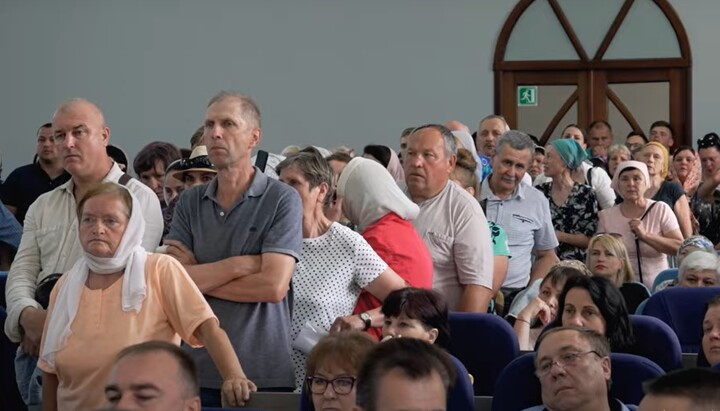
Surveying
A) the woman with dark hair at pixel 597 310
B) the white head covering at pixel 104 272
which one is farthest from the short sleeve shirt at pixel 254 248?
the woman with dark hair at pixel 597 310

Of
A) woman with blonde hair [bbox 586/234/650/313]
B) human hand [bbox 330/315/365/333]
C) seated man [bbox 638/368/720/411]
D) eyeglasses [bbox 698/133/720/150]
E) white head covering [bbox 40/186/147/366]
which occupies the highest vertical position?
eyeglasses [bbox 698/133/720/150]

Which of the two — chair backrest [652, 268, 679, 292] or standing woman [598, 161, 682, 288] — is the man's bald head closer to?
chair backrest [652, 268, 679, 292]

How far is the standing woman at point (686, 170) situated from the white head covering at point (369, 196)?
587 cm

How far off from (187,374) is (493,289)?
259 cm

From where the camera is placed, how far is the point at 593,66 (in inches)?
532

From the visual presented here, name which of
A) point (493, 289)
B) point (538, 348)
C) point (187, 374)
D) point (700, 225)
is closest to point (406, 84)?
point (700, 225)

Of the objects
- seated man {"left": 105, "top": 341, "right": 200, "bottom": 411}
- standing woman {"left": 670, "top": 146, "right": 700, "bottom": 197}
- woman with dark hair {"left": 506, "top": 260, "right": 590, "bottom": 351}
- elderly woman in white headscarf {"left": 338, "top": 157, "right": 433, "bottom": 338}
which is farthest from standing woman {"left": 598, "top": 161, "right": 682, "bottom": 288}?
seated man {"left": 105, "top": 341, "right": 200, "bottom": 411}

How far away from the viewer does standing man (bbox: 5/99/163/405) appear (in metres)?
4.74

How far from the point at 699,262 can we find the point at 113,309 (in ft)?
11.1

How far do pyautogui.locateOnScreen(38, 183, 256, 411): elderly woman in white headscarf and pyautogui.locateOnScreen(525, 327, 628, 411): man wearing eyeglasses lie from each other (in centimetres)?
91

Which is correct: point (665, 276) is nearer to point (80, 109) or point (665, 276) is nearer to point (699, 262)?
point (699, 262)

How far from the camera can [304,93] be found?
45.3 ft

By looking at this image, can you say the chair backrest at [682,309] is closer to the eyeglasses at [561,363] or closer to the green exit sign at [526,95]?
the eyeglasses at [561,363]

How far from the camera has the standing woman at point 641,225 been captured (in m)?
7.93
